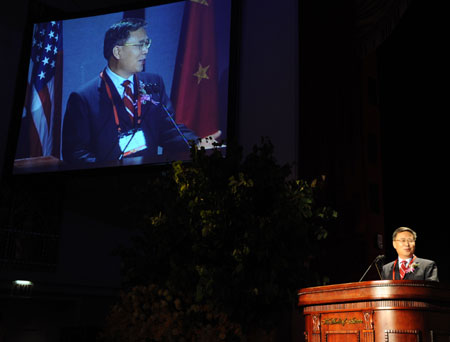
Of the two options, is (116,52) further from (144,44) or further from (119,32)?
(144,44)

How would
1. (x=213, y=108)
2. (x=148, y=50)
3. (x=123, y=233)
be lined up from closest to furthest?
(x=213, y=108)
(x=148, y=50)
(x=123, y=233)

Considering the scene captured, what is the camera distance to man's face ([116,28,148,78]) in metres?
7.19

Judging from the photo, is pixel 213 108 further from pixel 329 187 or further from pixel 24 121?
pixel 24 121

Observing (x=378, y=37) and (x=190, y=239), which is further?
(x=378, y=37)

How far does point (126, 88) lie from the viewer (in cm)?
711

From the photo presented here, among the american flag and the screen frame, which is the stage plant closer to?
the screen frame

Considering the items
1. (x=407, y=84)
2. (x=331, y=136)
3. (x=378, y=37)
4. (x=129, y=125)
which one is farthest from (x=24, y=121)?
(x=407, y=84)

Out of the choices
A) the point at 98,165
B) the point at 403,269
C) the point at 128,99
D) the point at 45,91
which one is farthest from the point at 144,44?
the point at 403,269

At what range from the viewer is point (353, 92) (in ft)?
22.2

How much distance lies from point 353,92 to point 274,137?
1.22m

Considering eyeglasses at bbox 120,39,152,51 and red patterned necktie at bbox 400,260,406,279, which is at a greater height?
eyeglasses at bbox 120,39,152,51

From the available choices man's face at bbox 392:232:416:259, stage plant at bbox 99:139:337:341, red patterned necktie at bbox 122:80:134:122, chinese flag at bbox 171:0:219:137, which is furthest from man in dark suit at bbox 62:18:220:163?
man's face at bbox 392:232:416:259

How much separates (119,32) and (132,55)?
0.42m

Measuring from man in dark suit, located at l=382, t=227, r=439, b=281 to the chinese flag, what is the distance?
310cm
